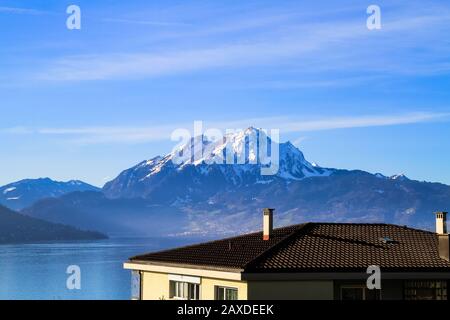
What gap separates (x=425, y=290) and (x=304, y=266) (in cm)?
530

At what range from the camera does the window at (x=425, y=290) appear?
114ft

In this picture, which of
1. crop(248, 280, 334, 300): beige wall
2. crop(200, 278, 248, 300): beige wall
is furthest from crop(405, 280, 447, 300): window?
crop(200, 278, 248, 300): beige wall

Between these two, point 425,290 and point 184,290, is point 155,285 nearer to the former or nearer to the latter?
point 184,290

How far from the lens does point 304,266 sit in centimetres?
3331

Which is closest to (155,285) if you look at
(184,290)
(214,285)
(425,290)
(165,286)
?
(165,286)

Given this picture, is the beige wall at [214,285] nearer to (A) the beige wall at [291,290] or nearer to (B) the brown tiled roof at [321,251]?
(A) the beige wall at [291,290]

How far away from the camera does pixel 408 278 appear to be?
3450 centimetres

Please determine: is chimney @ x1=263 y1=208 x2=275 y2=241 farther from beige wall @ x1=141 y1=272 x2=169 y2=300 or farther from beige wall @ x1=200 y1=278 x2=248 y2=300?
beige wall @ x1=200 y1=278 x2=248 y2=300

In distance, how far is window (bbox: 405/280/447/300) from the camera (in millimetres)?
34719

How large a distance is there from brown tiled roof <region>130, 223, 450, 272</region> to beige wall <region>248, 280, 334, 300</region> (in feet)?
1.72
